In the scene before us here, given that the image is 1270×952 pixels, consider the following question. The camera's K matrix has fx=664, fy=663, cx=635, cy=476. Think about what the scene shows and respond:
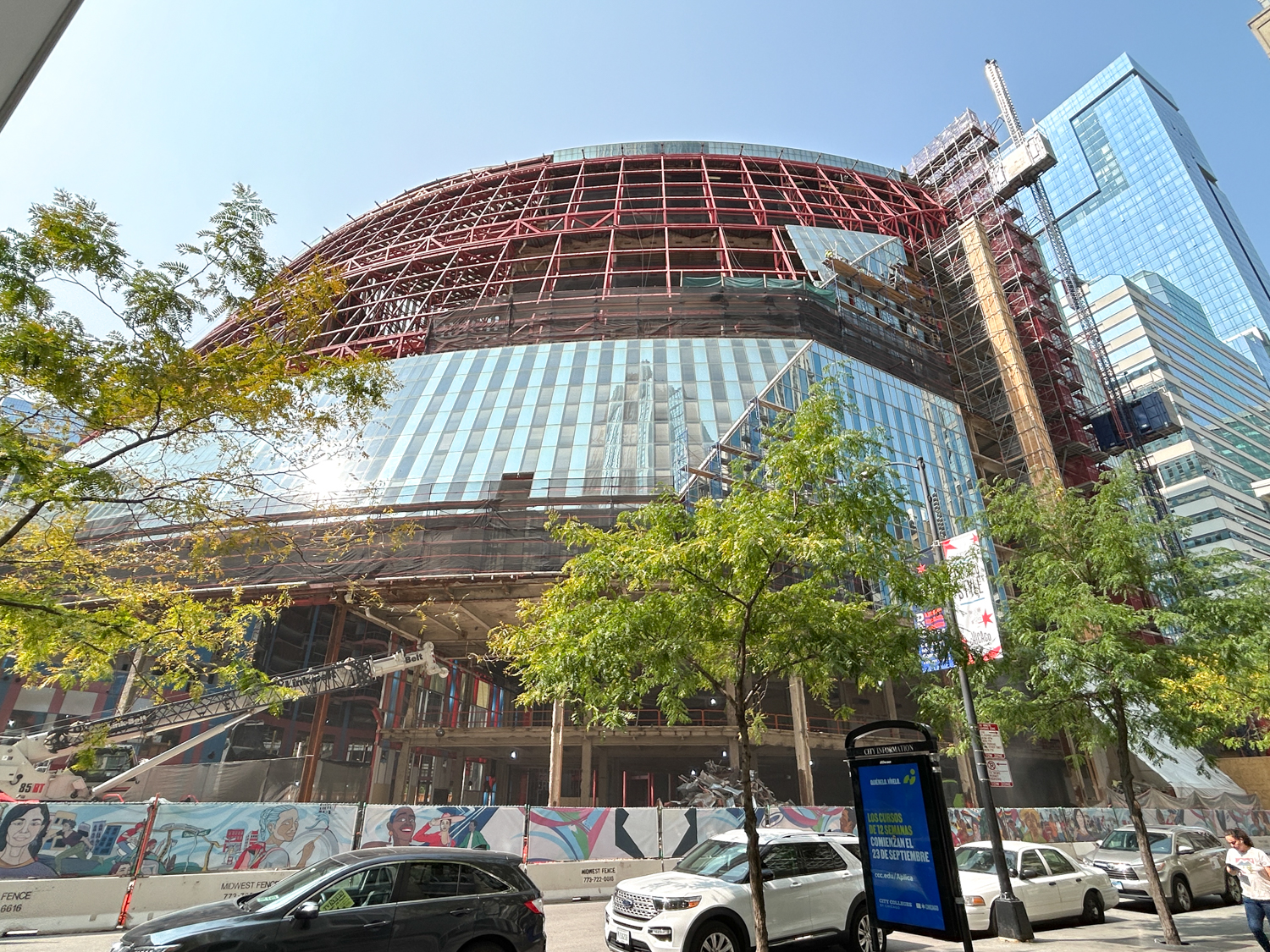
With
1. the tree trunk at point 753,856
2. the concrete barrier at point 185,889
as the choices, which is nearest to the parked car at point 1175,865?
the tree trunk at point 753,856

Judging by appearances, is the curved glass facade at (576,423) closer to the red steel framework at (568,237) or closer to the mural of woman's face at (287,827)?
the red steel framework at (568,237)

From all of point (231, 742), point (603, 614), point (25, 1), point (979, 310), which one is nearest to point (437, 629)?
point (231, 742)

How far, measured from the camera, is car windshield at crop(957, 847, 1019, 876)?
1327cm

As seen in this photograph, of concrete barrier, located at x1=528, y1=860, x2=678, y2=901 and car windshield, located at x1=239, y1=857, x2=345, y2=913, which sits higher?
car windshield, located at x1=239, y1=857, x2=345, y2=913

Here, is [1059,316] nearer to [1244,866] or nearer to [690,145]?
[690,145]

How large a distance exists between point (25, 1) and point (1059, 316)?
64.9 meters

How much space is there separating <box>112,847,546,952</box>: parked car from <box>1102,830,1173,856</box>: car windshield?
15871 millimetres

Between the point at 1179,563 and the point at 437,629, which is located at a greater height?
the point at 437,629

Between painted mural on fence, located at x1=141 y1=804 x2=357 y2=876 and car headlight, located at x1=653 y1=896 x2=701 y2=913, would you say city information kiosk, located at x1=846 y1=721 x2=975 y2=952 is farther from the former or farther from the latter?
painted mural on fence, located at x1=141 y1=804 x2=357 y2=876

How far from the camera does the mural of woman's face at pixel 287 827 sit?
→ 14.3m

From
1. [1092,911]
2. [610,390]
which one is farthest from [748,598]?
[610,390]

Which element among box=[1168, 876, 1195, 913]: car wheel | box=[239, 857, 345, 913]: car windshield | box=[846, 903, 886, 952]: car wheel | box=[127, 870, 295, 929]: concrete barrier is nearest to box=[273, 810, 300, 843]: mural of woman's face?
box=[127, 870, 295, 929]: concrete barrier

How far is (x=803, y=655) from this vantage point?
34.3 ft

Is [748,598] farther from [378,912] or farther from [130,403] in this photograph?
[130,403]
